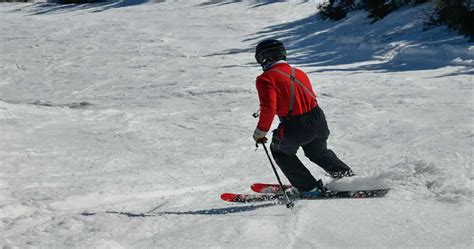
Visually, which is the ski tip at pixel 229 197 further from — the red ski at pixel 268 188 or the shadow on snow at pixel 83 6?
the shadow on snow at pixel 83 6

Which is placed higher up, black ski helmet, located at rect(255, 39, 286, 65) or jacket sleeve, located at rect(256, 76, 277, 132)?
black ski helmet, located at rect(255, 39, 286, 65)

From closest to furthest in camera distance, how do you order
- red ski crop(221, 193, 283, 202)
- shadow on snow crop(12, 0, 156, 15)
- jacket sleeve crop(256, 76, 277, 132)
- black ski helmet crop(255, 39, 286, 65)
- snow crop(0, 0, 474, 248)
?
snow crop(0, 0, 474, 248) < jacket sleeve crop(256, 76, 277, 132) < black ski helmet crop(255, 39, 286, 65) < red ski crop(221, 193, 283, 202) < shadow on snow crop(12, 0, 156, 15)

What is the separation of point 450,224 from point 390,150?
10.6 feet

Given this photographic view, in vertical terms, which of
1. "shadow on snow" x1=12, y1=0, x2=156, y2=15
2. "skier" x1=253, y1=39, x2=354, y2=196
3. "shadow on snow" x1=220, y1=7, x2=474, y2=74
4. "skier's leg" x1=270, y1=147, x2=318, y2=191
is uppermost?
"skier" x1=253, y1=39, x2=354, y2=196

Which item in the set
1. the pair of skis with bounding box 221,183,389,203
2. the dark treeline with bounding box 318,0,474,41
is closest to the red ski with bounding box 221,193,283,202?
the pair of skis with bounding box 221,183,389,203

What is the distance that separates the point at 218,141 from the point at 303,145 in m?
3.63

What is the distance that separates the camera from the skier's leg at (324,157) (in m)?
5.08

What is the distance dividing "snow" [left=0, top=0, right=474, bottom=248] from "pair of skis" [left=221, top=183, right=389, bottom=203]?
0.14 metres

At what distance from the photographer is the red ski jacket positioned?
15.1ft

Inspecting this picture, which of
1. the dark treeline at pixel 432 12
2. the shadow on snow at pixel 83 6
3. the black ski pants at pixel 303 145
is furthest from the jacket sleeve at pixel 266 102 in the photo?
the shadow on snow at pixel 83 6

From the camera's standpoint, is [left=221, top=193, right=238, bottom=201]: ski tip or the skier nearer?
the skier

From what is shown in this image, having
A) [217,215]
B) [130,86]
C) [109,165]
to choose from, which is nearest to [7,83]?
[130,86]

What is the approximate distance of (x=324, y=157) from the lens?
5137mm

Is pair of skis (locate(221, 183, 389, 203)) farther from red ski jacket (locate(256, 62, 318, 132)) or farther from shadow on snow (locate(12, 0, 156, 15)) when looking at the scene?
shadow on snow (locate(12, 0, 156, 15))
